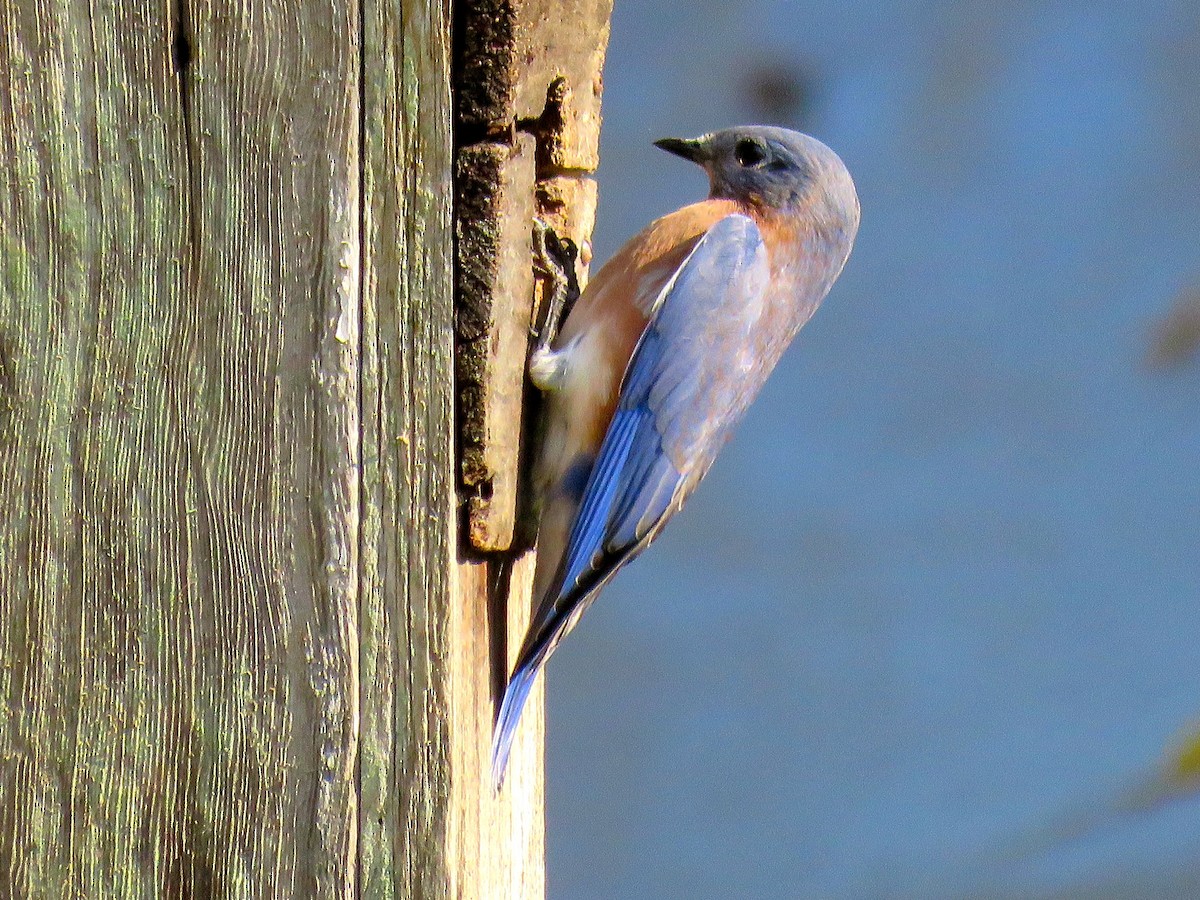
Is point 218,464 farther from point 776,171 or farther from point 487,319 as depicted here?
point 776,171

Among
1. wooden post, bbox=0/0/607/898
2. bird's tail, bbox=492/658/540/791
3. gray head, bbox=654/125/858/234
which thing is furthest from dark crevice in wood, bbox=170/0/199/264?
gray head, bbox=654/125/858/234

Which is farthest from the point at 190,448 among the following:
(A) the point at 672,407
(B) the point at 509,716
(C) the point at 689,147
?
(C) the point at 689,147

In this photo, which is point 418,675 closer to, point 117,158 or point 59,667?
point 59,667

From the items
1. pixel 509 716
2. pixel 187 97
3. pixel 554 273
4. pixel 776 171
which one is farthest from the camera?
pixel 776 171

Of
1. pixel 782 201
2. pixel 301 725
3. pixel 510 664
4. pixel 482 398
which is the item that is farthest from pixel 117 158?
pixel 782 201

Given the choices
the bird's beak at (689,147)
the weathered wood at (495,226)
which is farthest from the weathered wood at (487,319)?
the bird's beak at (689,147)

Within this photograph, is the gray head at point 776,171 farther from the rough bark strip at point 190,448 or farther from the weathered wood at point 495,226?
the rough bark strip at point 190,448
